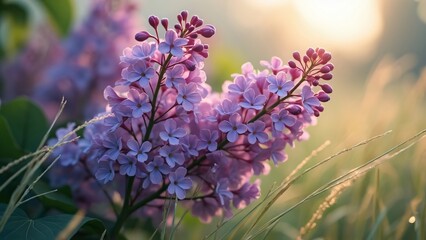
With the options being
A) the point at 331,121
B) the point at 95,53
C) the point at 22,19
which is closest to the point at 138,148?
the point at 95,53

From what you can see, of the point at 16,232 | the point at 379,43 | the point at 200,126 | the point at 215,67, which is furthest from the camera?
the point at 379,43

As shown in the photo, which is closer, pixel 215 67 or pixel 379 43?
pixel 215 67

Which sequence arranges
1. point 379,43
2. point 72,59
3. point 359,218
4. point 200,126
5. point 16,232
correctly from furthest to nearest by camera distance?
point 379,43
point 72,59
point 359,218
point 200,126
point 16,232

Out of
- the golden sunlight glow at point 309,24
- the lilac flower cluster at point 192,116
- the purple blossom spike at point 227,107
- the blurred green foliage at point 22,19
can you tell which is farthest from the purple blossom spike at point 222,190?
the golden sunlight glow at point 309,24

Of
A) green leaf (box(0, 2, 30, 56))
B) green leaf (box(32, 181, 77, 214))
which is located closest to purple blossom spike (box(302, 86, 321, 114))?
green leaf (box(32, 181, 77, 214))

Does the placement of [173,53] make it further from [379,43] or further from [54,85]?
[379,43]

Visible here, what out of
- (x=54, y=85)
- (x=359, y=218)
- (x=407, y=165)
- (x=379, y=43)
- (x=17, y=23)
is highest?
(x=17, y=23)

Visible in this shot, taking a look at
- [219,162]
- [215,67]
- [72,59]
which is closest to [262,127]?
[219,162]

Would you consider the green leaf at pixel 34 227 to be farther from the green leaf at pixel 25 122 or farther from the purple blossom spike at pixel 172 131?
the green leaf at pixel 25 122
